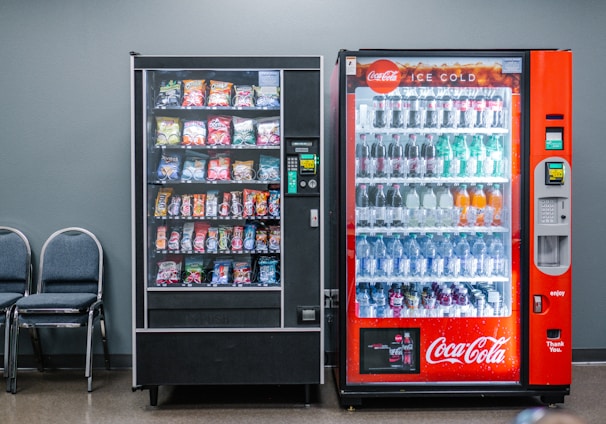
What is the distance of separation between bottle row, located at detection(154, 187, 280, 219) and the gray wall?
2.77 ft

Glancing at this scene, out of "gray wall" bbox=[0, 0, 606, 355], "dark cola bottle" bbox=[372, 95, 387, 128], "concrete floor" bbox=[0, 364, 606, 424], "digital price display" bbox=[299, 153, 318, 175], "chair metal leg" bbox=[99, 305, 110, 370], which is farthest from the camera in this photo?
"gray wall" bbox=[0, 0, 606, 355]

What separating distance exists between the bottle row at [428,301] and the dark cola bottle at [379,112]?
108 cm

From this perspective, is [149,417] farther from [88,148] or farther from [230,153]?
[88,148]

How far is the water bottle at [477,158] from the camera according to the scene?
3643 mm

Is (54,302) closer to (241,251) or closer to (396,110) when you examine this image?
(241,251)

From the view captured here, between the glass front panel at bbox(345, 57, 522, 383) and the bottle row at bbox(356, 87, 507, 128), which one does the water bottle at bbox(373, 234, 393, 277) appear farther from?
the bottle row at bbox(356, 87, 507, 128)

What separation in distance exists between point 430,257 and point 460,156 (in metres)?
0.71

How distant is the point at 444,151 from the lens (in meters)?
3.68

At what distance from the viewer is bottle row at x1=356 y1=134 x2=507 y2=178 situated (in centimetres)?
360

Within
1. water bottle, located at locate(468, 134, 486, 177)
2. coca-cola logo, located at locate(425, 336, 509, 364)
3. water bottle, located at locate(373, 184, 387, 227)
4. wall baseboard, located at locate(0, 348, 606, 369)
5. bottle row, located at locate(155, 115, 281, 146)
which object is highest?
bottle row, located at locate(155, 115, 281, 146)

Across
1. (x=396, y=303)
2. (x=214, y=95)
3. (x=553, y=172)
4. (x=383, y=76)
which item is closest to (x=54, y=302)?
(x=214, y=95)

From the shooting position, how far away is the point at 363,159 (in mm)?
3645

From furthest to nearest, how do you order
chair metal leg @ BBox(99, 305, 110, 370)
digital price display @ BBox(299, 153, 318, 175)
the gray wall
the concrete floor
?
the gray wall < chair metal leg @ BBox(99, 305, 110, 370) < digital price display @ BBox(299, 153, 318, 175) < the concrete floor

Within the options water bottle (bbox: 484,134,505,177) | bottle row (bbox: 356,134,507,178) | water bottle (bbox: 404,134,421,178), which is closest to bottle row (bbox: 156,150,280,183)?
bottle row (bbox: 356,134,507,178)
